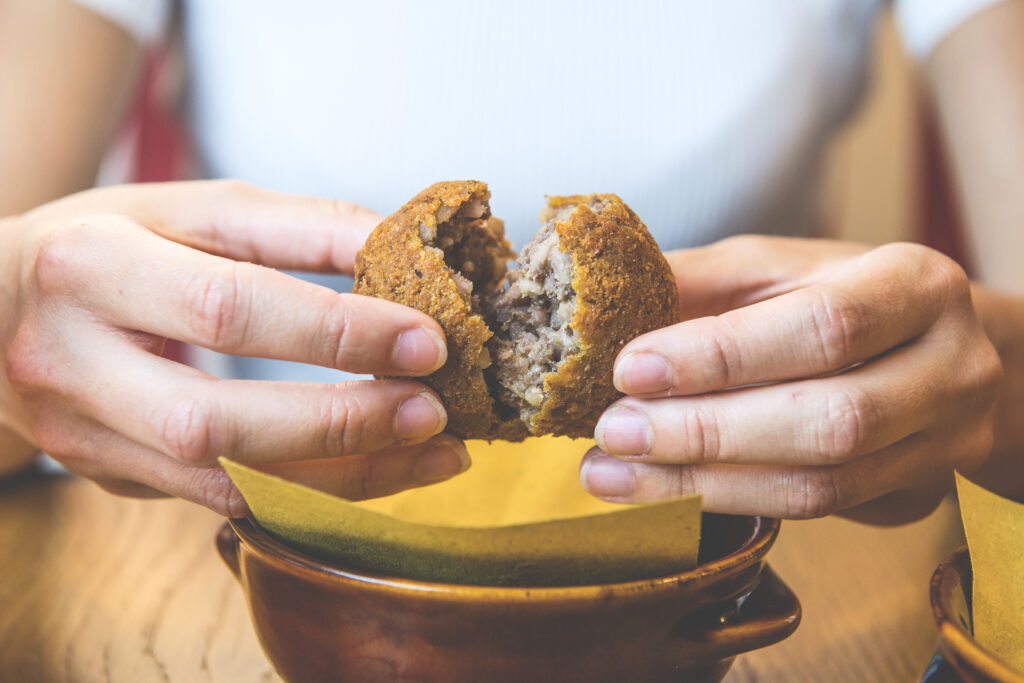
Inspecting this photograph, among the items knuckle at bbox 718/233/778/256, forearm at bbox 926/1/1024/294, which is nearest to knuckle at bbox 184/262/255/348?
knuckle at bbox 718/233/778/256

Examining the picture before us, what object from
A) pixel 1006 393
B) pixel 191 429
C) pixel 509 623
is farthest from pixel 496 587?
pixel 1006 393

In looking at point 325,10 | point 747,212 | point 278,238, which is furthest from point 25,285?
point 747,212

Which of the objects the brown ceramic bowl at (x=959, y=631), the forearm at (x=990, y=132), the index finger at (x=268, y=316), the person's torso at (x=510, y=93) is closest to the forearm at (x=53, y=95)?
the person's torso at (x=510, y=93)

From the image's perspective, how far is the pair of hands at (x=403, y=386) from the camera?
65 centimetres

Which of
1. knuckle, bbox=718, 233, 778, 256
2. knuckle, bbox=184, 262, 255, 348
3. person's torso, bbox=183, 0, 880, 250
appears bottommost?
knuckle, bbox=184, 262, 255, 348

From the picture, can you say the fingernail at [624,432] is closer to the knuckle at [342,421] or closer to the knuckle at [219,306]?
the knuckle at [342,421]

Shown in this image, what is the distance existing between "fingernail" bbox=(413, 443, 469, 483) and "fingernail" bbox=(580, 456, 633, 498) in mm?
126

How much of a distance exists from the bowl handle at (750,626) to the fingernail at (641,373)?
18cm

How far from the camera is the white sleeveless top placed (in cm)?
139

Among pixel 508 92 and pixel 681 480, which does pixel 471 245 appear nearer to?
pixel 681 480

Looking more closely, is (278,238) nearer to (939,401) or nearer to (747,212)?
(939,401)

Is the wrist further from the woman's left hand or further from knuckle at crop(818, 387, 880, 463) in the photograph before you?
knuckle at crop(818, 387, 880, 463)

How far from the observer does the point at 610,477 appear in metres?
0.75

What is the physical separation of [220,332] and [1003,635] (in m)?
0.64
